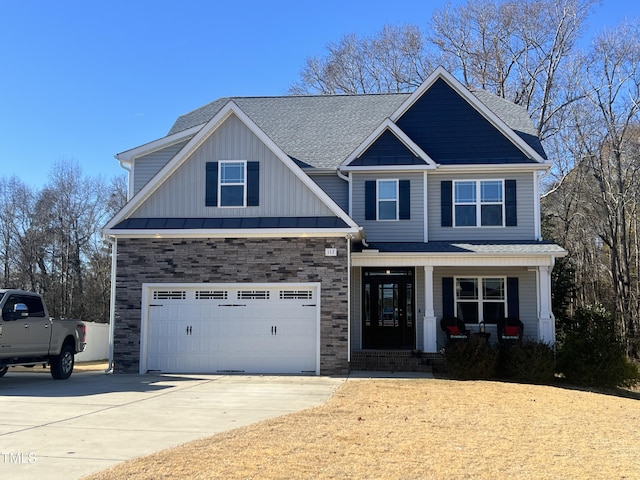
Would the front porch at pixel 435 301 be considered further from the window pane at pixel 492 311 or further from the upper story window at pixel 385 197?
the upper story window at pixel 385 197

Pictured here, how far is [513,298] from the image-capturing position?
19.3 m

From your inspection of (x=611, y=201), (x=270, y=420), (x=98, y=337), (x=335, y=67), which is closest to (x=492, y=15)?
(x=335, y=67)

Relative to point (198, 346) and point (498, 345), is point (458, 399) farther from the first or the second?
point (198, 346)

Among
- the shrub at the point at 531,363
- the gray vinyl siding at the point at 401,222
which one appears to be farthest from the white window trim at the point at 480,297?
the shrub at the point at 531,363

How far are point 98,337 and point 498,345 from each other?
1772 centimetres

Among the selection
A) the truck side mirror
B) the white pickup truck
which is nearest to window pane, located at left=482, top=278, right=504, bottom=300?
the white pickup truck

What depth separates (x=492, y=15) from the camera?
3441cm

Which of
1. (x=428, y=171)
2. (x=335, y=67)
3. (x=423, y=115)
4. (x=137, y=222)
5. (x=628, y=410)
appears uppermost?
(x=335, y=67)

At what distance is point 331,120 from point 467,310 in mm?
Result: 8420

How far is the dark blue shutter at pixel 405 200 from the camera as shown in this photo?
19453mm

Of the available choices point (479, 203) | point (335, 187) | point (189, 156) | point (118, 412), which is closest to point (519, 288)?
point (479, 203)

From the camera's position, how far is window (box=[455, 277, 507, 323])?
63.8 ft

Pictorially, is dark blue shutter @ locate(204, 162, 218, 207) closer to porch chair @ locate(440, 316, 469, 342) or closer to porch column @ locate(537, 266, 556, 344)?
porch chair @ locate(440, 316, 469, 342)

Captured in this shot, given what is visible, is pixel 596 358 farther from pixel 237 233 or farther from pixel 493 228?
pixel 237 233
